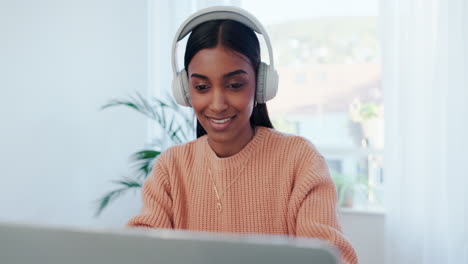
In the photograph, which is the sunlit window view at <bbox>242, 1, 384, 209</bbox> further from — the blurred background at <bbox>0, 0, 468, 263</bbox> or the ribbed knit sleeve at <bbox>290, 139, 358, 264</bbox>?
the ribbed knit sleeve at <bbox>290, 139, 358, 264</bbox>

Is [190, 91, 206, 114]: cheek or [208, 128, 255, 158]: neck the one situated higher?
[190, 91, 206, 114]: cheek

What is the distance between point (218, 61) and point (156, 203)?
36cm

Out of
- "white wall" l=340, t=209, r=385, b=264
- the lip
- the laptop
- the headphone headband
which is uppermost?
the headphone headband

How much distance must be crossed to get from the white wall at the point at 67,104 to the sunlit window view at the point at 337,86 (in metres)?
0.88

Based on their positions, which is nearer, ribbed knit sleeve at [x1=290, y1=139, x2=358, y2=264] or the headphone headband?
ribbed knit sleeve at [x1=290, y1=139, x2=358, y2=264]

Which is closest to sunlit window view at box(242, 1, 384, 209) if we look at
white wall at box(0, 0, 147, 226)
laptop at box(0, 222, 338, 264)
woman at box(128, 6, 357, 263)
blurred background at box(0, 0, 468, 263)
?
blurred background at box(0, 0, 468, 263)

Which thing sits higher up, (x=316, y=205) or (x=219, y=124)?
(x=219, y=124)

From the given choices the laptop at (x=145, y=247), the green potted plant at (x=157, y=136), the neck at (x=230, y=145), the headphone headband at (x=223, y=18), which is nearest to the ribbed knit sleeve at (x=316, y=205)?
the neck at (x=230, y=145)

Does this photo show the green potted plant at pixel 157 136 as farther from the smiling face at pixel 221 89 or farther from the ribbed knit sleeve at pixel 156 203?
the smiling face at pixel 221 89

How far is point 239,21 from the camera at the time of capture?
1.13 meters

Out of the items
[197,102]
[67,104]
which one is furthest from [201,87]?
[67,104]

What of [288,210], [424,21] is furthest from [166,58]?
[288,210]

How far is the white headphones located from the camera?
1.12 m

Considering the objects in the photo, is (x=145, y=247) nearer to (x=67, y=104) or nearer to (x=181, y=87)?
(x=181, y=87)
